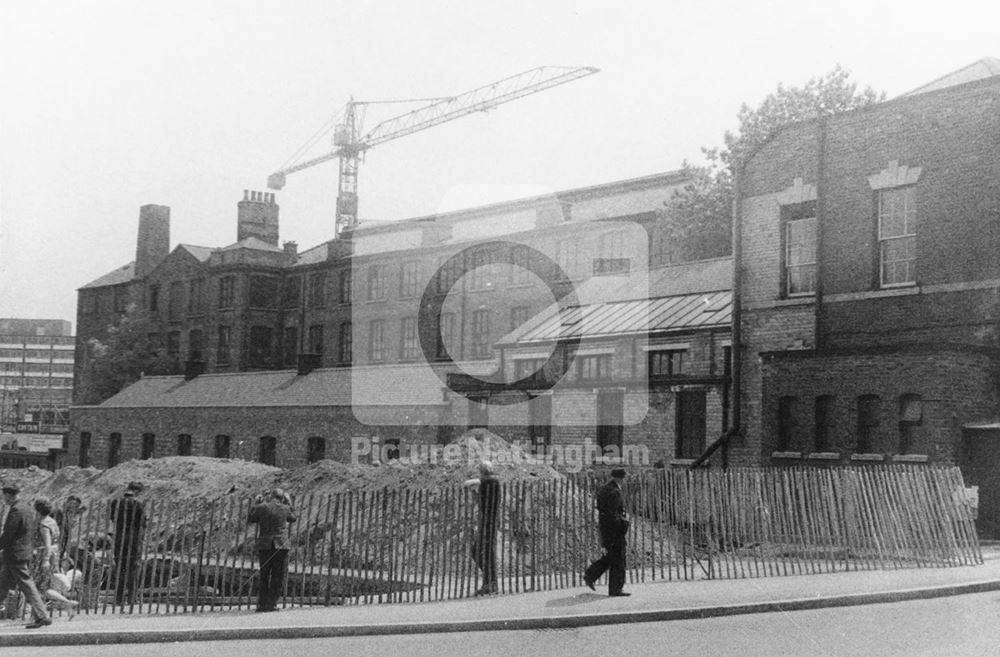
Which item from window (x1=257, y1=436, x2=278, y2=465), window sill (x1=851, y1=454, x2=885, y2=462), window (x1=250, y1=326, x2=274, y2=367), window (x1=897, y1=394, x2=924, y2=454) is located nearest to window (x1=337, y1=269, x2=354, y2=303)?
window (x1=250, y1=326, x2=274, y2=367)

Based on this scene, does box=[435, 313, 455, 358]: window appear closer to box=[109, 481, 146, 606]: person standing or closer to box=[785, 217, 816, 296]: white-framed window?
box=[785, 217, 816, 296]: white-framed window

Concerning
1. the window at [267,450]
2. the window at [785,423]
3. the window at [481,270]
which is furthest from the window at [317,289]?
the window at [785,423]

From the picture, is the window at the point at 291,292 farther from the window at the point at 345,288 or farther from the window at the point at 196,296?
the window at the point at 196,296

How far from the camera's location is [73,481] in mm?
32094

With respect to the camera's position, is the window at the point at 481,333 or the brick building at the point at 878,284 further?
the window at the point at 481,333

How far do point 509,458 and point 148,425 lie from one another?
32036 millimetres

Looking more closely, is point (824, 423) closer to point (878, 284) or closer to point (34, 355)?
point (878, 284)

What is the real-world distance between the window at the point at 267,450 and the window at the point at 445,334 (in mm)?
13968

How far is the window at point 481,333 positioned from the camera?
5450 cm

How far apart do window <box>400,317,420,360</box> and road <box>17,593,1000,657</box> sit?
4727 centimetres

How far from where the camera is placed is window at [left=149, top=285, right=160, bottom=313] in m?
68.4

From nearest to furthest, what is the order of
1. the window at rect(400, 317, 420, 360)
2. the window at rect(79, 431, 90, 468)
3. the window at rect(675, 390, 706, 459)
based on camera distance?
1. the window at rect(675, 390, 706, 459)
2. the window at rect(79, 431, 90, 468)
3. the window at rect(400, 317, 420, 360)

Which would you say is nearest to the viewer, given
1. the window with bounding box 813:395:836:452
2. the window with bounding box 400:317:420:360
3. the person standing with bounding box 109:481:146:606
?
the person standing with bounding box 109:481:146:606

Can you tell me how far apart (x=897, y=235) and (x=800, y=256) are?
7.89ft
